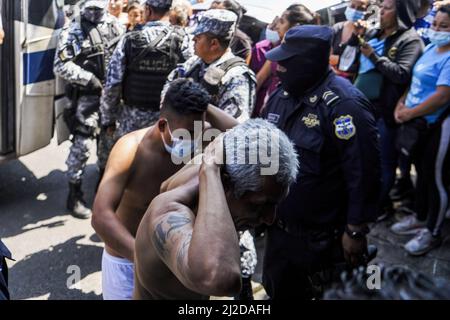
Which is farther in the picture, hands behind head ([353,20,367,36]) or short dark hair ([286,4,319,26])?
short dark hair ([286,4,319,26])

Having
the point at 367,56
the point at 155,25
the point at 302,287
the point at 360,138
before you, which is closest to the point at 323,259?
the point at 302,287

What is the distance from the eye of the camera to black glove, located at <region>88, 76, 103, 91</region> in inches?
171

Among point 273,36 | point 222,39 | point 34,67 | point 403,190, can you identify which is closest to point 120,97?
point 34,67

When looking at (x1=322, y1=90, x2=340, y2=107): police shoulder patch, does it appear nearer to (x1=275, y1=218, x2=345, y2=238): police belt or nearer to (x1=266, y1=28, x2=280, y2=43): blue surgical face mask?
(x1=275, y1=218, x2=345, y2=238): police belt

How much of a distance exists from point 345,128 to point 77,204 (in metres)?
2.89

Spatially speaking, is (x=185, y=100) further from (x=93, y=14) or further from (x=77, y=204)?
(x=77, y=204)

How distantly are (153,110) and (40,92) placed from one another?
1.22 meters

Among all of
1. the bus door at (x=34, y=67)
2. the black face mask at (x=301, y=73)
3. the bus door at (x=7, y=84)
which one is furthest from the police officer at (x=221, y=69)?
the bus door at (x=7, y=84)

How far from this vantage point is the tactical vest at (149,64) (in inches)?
153

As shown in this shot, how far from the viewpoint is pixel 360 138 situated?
2.53 m

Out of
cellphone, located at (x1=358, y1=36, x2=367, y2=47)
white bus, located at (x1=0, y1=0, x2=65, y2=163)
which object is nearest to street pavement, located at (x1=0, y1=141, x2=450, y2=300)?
white bus, located at (x1=0, y1=0, x2=65, y2=163)

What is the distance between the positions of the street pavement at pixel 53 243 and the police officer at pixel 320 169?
82 cm

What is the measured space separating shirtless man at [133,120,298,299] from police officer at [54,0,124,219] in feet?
9.11

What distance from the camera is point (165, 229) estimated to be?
5.27 feet
